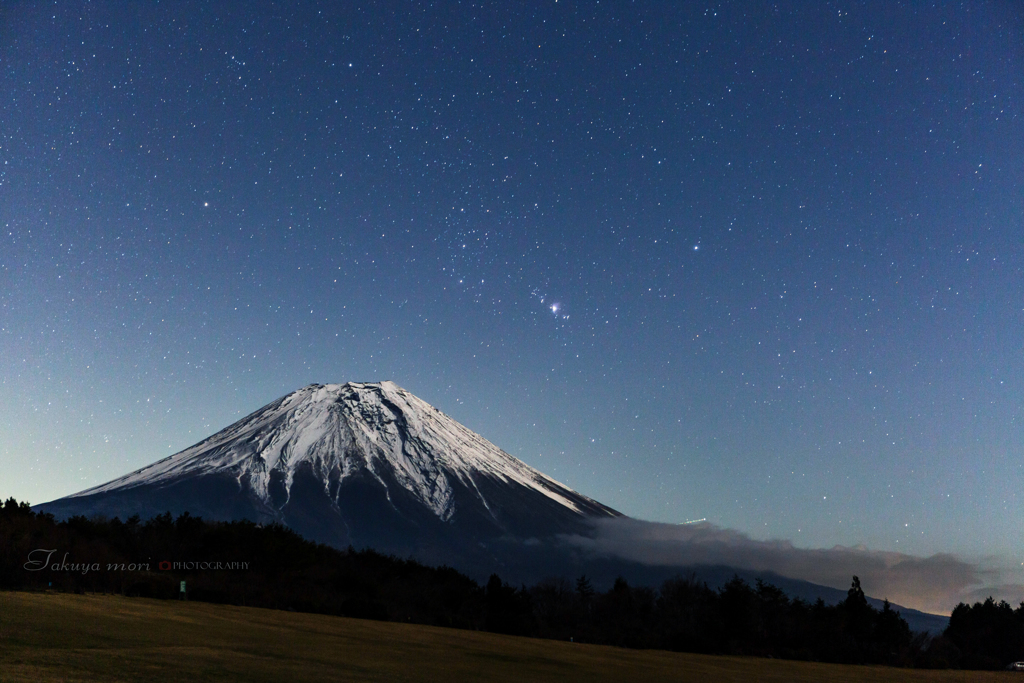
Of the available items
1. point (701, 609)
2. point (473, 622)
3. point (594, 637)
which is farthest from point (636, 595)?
point (473, 622)

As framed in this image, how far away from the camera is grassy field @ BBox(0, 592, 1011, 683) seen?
13086mm

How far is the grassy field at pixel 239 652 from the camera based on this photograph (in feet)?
42.9

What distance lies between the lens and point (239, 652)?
17.7 m

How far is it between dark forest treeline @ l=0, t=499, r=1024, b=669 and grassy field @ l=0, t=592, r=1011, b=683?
1175 cm

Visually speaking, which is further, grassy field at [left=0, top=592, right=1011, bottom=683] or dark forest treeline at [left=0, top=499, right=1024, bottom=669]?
dark forest treeline at [left=0, top=499, right=1024, bottom=669]

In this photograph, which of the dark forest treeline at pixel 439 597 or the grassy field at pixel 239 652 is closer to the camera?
the grassy field at pixel 239 652

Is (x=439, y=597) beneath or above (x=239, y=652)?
beneath

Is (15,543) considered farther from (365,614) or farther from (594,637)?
(594,637)

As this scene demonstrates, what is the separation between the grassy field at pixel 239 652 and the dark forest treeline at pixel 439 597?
1175 cm

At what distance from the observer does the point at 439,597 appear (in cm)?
5897

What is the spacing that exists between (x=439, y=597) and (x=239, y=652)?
142ft

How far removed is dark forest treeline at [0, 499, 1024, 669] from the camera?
1654 inches

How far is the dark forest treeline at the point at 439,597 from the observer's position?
138 feet

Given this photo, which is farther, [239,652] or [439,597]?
[439,597]
